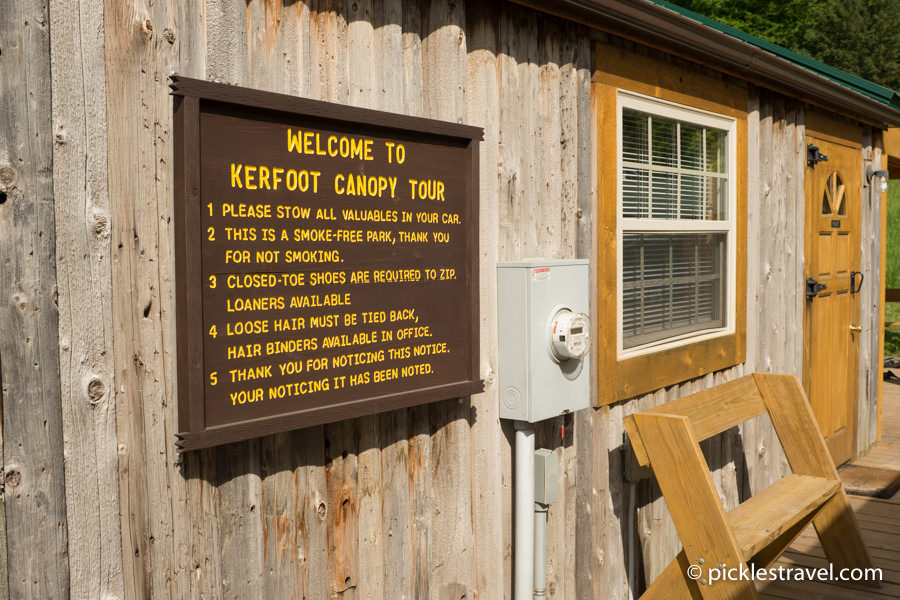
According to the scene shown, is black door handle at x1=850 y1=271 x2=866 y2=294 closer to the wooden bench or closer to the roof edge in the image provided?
the roof edge

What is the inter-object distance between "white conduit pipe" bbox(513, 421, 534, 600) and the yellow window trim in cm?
67

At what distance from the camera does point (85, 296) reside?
2.11m

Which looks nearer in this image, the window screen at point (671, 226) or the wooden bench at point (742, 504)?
the wooden bench at point (742, 504)

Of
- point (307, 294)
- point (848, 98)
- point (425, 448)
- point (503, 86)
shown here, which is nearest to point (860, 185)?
point (848, 98)

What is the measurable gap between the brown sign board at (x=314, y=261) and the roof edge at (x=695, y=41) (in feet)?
3.17

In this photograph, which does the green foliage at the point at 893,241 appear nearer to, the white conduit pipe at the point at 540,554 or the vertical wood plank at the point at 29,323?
the white conduit pipe at the point at 540,554

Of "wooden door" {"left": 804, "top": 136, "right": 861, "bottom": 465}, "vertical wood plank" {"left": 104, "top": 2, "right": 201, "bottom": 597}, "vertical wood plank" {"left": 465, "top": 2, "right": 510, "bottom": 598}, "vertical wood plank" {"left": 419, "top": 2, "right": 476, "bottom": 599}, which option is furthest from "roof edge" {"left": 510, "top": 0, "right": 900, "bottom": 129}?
"vertical wood plank" {"left": 104, "top": 2, "right": 201, "bottom": 597}

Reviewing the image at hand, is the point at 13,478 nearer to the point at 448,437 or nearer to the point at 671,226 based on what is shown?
the point at 448,437

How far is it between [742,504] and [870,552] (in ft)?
4.28

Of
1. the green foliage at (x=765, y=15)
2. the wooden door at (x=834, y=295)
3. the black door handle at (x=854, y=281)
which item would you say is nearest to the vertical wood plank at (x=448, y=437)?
the wooden door at (x=834, y=295)

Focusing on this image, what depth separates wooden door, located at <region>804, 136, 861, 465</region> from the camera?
6.29 metres

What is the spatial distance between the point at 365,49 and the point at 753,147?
3.22 meters

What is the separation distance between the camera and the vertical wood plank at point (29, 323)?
1.97m

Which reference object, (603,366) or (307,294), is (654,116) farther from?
(307,294)
